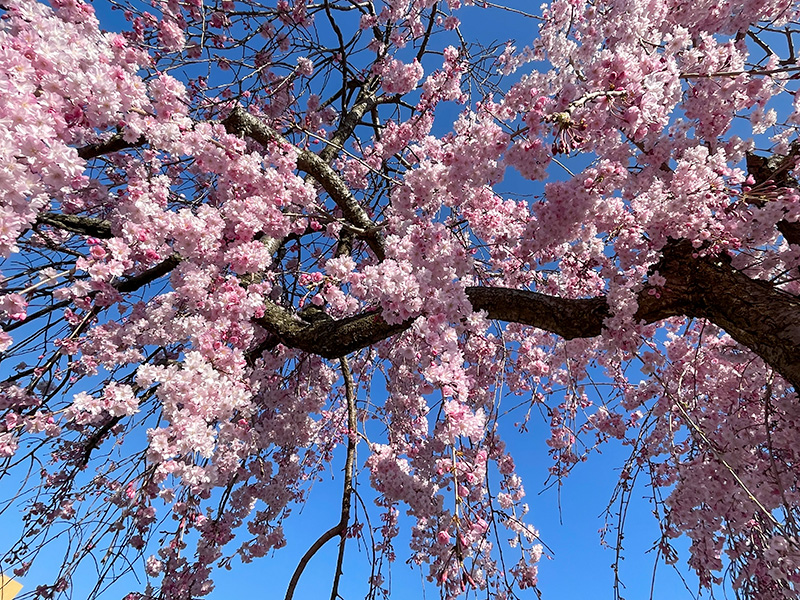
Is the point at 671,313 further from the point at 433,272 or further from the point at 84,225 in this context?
the point at 84,225

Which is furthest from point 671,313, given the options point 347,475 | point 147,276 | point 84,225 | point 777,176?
point 84,225

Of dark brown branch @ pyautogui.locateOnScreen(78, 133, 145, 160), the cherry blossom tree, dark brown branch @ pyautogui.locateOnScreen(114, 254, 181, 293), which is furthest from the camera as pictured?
dark brown branch @ pyautogui.locateOnScreen(114, 254, 181, 293)

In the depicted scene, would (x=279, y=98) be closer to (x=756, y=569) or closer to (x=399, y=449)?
(x=399, y=449)

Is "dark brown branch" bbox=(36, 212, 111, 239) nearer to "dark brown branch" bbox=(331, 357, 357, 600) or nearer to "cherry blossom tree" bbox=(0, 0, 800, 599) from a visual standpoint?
"cherry blossom tree" bbox=(0, 0, 800, 599)

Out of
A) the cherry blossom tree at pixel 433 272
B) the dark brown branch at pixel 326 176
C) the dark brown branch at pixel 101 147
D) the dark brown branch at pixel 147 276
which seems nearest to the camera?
the cherry blossom tree at pixel 433 272

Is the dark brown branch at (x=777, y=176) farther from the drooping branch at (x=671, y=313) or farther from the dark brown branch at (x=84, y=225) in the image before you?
the dark brown branch at (x=84, y=225)

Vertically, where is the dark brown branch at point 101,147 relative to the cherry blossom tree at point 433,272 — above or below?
above

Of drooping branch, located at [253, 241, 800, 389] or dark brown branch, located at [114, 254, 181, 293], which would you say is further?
dark brown branch, located at [114, 254, 181, 293]

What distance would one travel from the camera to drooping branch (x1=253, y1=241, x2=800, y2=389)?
2008 mm

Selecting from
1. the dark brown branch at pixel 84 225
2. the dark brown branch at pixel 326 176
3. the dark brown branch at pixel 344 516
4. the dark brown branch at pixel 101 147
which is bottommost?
the dark brown branch at pixel 344 516

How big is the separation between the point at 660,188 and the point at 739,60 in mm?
802

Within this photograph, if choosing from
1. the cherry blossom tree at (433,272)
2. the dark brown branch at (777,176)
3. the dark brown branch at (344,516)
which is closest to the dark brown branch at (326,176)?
the cherry blossom tree at (433,272)

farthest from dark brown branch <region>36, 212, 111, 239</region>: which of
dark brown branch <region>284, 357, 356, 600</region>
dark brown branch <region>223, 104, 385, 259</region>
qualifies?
dark brown branch <region>284, 357, 356, 600</region>

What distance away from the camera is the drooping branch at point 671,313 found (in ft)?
6.59
